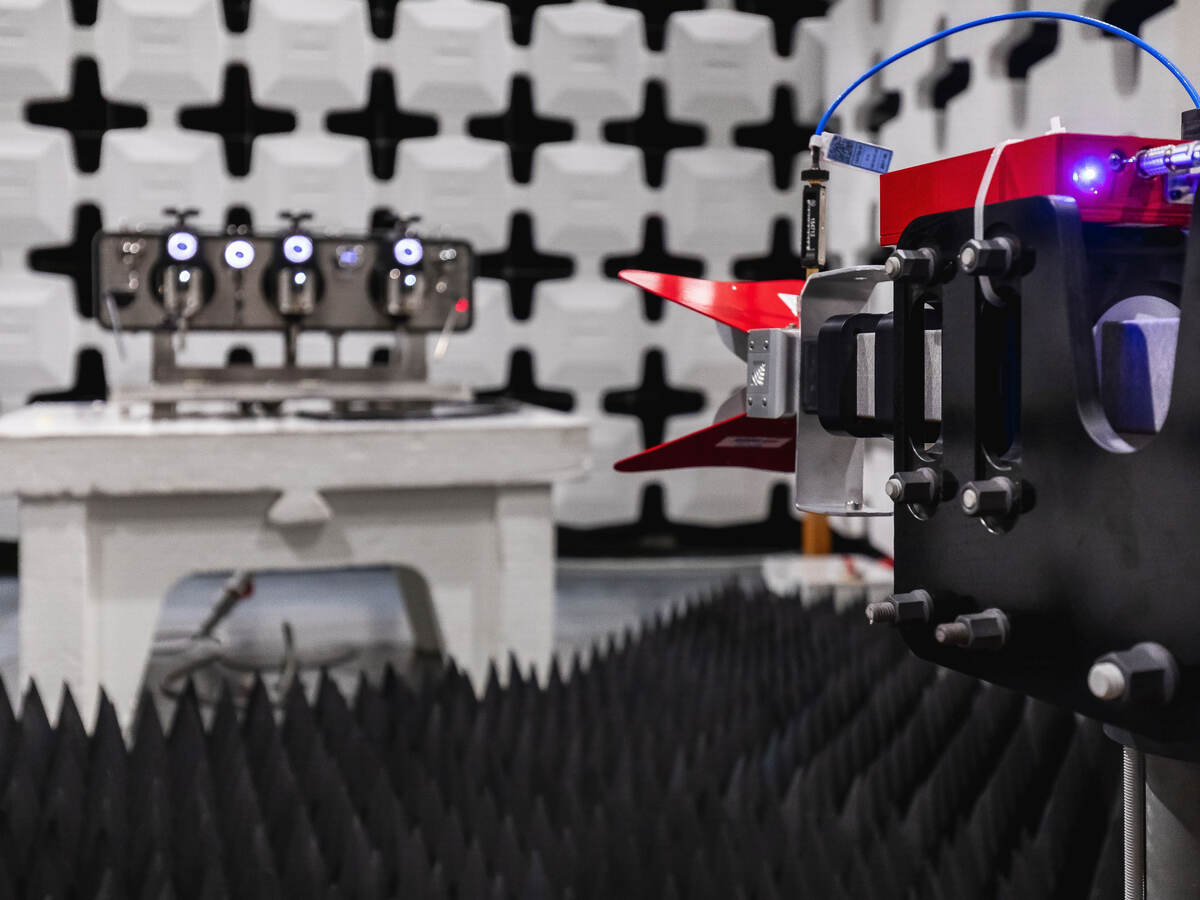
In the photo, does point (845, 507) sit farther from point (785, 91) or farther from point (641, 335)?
point (785, 91)

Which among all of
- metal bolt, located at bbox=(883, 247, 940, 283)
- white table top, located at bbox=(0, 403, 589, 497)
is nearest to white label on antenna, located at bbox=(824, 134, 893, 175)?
metal bolt, located at bbox=(883, 247, 940, 283)

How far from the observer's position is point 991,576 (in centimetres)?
71

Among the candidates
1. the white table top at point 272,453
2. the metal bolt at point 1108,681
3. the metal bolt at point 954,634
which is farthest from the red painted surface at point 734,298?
the white table top at point 272,453

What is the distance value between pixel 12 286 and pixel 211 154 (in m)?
0.81

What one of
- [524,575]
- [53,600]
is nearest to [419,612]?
[524,575]

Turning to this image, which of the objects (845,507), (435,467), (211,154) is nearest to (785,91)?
(211,154)

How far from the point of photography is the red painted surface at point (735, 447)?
95 cm

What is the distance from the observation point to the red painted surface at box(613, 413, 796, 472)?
3.12ft

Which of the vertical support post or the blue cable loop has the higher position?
the blue cable loop

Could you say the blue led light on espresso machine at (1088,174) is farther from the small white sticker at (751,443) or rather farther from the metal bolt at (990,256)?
the small white sticker at (751,443)

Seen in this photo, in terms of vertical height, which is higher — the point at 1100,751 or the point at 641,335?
the point at 641,335

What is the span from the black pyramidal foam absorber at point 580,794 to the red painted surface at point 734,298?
70cm

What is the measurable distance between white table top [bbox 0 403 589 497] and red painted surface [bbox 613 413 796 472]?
59.4 inches

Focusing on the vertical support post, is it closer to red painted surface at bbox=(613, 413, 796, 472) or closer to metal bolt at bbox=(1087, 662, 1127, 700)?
metal bolt at bbox=(1087, 662, 1127, 700)
